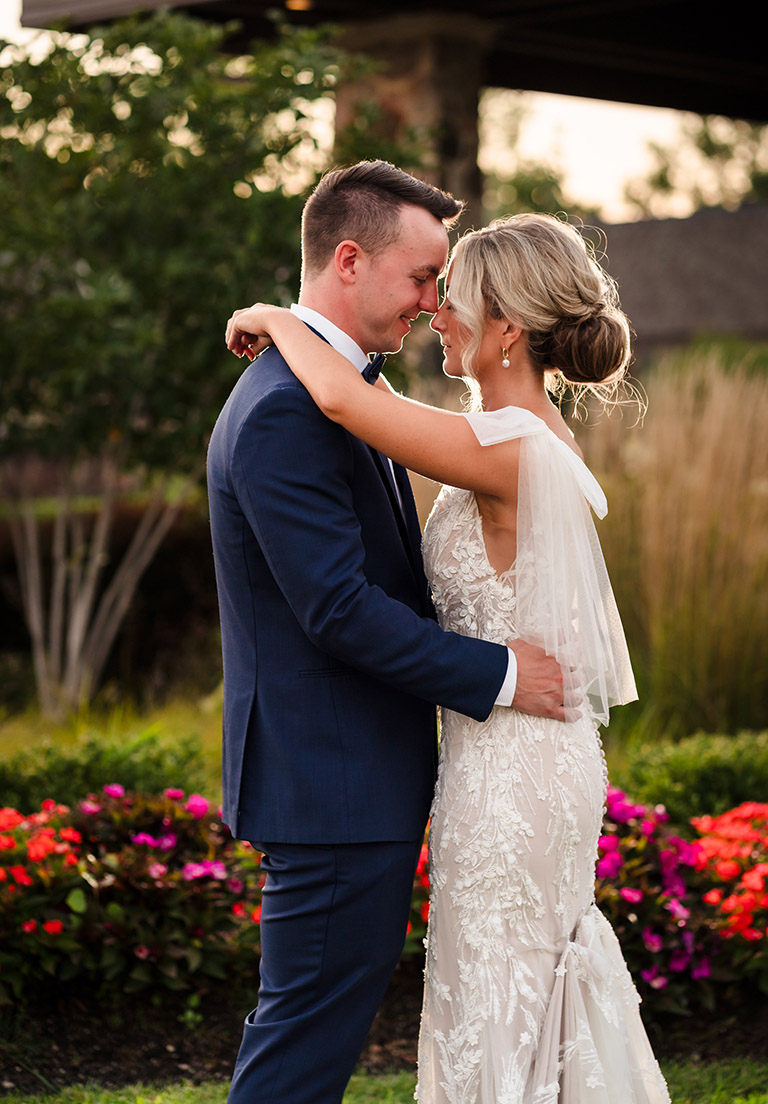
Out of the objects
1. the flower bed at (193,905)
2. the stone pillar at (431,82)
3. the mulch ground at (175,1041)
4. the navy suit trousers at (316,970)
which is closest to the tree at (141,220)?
the stone pillar at (431,82)

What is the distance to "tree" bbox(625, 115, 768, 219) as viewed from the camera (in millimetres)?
40781

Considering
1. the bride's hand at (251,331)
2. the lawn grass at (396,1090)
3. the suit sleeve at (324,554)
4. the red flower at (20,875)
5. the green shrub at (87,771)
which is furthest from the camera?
the green shrub at (87,771)

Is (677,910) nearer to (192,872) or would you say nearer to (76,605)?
(192,872)

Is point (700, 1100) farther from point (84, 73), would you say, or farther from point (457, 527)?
point (84, 73)

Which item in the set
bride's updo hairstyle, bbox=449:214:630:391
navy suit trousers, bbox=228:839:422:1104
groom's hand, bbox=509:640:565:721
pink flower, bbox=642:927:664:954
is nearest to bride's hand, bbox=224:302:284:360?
bride's updo hairstyle, bbox=449:214:630:391

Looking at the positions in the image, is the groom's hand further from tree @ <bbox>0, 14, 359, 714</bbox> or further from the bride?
tree @ <bbox>0, 14, 359, 714</bbox>

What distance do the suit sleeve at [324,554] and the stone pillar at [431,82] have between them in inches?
241

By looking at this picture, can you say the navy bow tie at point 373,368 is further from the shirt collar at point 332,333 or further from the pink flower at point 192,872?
the pink flower at point 192,872

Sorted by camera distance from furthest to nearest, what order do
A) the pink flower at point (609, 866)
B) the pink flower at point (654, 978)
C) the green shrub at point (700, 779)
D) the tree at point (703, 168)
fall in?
1. the tree at point (703, 168)
2. the green shrub at point (700, 779)
3. the pink flower at point (609, 866)
4. the pink flower at point (654, 978)

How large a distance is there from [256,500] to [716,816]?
3.15 meters

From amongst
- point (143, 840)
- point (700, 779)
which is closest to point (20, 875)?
point (143, 840)

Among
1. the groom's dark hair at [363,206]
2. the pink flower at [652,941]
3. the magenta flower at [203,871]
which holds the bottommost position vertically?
the pink flower at [652,941]

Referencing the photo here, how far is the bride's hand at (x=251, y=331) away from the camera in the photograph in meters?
2.60

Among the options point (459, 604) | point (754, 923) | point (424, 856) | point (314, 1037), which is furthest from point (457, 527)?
point (754, 923)
